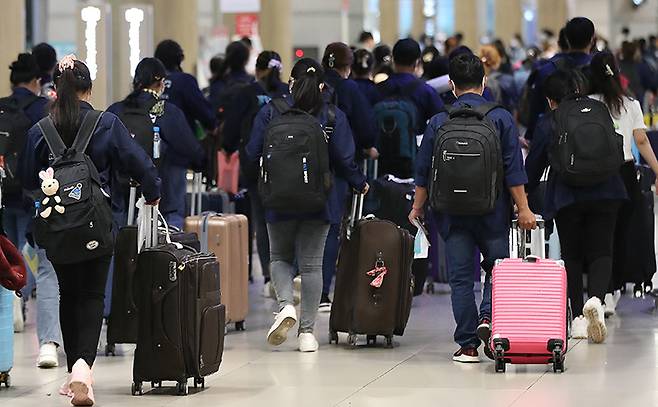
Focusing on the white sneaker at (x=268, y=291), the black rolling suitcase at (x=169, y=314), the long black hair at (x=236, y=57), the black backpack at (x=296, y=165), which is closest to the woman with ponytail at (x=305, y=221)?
the black backpack at (x=296, y=165)

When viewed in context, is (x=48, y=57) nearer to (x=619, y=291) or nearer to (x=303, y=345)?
(x=303, y=345)

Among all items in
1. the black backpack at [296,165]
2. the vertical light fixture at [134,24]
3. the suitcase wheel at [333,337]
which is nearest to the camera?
the black backpack at [296,165]

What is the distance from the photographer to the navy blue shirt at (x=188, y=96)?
1128 centimetres

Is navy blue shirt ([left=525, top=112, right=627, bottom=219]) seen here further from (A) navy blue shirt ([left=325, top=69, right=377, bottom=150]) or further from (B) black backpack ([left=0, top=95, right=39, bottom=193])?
(B) black backpack ([left=0, top=95, right=39, bottom=193])

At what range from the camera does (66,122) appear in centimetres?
786

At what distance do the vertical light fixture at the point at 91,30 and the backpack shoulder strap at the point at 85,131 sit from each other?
4545 mm

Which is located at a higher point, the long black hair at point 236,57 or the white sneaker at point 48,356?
the long black hair at point 236,57

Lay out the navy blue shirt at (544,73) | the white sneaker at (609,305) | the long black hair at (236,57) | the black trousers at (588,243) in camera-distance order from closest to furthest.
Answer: the black trousers at (588,243)
the white sneaker at (609,305)
the navy blue shirt at (544,73)
the long black hair at (236,57)

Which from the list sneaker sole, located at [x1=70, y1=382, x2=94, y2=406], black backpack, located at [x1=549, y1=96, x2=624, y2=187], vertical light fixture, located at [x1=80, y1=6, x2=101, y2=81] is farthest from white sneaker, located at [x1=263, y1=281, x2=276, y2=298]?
sneaker sole, located at [x1=70, y1=382, x2=94, y2=406]

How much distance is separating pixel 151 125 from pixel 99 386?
2.00 meters

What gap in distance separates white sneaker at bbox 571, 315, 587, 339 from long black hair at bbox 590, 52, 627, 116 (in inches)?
50.9

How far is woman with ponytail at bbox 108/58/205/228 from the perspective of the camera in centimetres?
982

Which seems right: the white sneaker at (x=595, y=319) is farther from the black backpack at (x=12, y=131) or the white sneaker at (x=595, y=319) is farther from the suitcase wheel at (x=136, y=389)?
the black backpack at (x=12, y=131)

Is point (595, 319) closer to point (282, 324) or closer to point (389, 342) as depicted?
point (389, 342)
